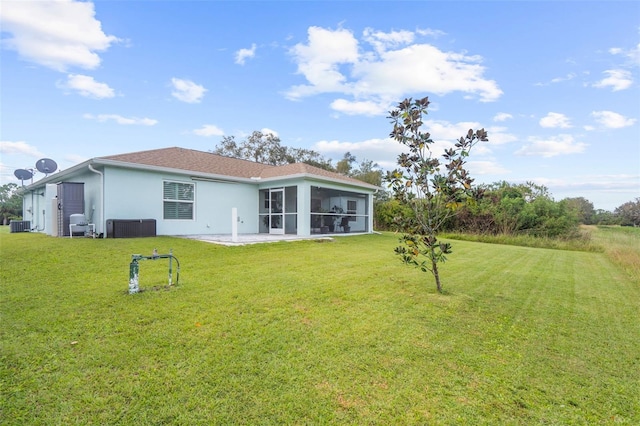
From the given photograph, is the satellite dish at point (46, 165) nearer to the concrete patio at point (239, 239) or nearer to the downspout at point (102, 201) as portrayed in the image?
the downspout at point (102, 201)

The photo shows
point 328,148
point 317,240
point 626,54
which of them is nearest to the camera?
point 626,54

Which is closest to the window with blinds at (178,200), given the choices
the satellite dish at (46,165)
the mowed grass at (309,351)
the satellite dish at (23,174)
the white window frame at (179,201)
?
the white window frame at (179,201)

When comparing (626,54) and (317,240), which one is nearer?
(626,54)

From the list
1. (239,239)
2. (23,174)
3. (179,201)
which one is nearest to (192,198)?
(179,201)

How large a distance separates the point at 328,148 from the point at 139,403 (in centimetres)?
3388

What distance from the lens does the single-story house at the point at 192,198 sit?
10.5 metres

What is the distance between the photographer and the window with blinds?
38.3ft

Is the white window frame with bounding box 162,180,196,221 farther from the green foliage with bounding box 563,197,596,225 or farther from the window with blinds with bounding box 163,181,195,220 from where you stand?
the green foliage with bounding box 563,197,596,225

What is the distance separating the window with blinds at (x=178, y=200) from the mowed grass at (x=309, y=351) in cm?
636

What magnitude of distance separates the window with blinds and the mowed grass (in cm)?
636

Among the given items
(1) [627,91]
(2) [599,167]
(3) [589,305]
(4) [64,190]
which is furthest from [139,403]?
(2) [599,167]

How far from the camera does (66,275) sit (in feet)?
17.3

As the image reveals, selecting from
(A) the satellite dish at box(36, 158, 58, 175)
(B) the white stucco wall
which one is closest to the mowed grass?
(B) the white stucco wall

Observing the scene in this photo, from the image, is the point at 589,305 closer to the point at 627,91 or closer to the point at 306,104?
the point at 627,91
